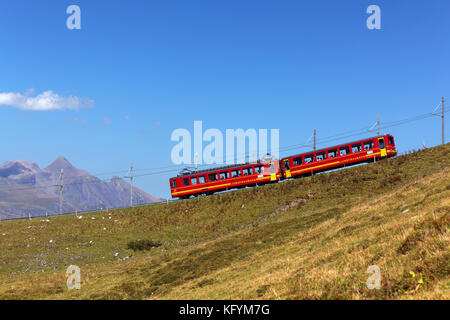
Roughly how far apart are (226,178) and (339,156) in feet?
56.4

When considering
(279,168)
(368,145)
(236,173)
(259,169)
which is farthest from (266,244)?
(368,145)

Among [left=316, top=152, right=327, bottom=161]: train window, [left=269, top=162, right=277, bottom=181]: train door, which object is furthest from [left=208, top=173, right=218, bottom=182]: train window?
[left=316, top=152, right=327, bottom=161]: train window

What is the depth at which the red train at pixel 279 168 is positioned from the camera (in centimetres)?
5541

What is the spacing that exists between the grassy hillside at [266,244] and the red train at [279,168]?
2.96 meters

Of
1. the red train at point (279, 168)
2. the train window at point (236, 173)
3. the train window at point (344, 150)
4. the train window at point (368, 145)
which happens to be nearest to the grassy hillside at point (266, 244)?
the red train at point (279, 168)

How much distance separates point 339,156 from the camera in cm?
5634

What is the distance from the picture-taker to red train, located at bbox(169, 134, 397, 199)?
2181 inches

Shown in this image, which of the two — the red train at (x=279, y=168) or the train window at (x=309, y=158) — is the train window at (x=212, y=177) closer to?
the red train at (x=279, y=168)

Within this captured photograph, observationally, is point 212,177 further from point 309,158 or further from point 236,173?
point 309,158

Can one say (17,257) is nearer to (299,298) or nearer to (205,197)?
(205,197)

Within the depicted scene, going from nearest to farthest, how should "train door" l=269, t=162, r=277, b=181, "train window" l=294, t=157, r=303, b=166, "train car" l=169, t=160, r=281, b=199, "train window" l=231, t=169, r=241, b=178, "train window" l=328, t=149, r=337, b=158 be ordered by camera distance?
"train window" l=328, t=149, r=337, b=158 → "train window" l=294, t=157, r=303, b=166 → "train door" l=269, t=162, r=277, b=181 → "train car" l=169, t=160, r=281, b=199 → "train window" l=231, t=169, r=241, b=178

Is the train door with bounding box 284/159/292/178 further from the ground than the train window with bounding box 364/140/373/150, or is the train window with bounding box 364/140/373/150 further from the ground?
the train window with bounding box 364/140/373/150

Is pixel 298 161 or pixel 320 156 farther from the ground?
pixel 320 156

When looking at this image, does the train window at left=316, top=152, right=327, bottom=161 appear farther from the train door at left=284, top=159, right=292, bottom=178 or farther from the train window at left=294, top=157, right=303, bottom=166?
the train door at left=284, top=159, right=292, bottom=178
